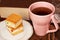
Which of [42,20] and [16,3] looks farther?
[16,3]

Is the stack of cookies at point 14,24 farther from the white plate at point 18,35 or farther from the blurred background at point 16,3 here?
the blurred background at point 16,3

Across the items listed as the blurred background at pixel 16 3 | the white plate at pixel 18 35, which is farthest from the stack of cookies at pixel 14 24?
the blurred background at pixel 16 3

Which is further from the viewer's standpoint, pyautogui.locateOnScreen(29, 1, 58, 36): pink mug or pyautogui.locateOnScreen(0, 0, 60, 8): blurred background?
pyautogui.locateOnScreen(0, 0, 60, 8): blurred background

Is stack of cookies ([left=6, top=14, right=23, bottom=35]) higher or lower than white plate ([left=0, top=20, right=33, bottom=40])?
higher

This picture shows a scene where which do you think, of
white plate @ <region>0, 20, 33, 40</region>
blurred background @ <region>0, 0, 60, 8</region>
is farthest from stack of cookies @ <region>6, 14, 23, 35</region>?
blurred background @ <region>0, 0, 60, 8</region>

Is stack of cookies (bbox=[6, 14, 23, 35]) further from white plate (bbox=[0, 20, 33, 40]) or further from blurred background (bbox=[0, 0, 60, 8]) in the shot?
blurred background (bbox=[0, 0, 60, 8])

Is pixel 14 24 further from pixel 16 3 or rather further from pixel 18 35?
pixel 16 3

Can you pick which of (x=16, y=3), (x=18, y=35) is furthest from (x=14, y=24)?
(x=16, y=3)

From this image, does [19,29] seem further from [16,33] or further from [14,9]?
[14,9]

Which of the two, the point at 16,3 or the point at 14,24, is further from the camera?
the point at 16,3
